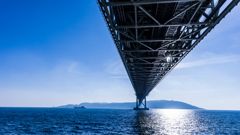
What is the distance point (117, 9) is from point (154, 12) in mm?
3258

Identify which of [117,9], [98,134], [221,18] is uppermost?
[117,9]

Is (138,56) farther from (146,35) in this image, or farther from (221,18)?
(221,18)

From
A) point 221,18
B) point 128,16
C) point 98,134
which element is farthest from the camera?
point 98,134

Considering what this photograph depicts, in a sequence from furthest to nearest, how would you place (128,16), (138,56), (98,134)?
(138,56)
(98,134)
(128,16)

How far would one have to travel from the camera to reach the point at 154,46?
74.6 feet

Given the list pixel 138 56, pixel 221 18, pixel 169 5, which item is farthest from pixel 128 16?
pixel 138 56

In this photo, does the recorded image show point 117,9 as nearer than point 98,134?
Yes

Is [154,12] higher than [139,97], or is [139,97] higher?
[154,12]

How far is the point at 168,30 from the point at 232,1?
6.97 meters

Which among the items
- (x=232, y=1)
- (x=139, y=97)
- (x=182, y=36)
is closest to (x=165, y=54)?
(x=182, y=36)

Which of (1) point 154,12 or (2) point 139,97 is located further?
(2) point 139,97

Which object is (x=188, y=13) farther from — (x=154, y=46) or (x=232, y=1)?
(x=154, y=46)

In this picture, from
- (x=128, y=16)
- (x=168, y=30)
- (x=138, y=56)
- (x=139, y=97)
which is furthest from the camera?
(x=139, y=97)

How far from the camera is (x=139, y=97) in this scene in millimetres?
114125
